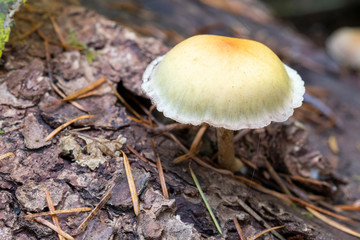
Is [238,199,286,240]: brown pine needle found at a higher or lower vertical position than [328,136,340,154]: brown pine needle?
higher

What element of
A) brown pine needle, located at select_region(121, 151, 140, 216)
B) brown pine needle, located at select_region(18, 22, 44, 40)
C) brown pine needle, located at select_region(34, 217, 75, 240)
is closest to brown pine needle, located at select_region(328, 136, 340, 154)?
brown pine needle, located at select_region(121, 151, 140, 216)

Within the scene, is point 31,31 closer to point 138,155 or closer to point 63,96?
point 63,96

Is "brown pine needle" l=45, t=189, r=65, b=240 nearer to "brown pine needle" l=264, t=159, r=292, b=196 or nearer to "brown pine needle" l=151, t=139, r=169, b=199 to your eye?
"brown pine needle" l=151, t=139, r=169, b=199

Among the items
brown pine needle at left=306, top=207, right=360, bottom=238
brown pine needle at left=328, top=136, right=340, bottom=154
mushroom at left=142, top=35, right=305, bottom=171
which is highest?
mushroom at left=142, top=35, right=305, bottom=171

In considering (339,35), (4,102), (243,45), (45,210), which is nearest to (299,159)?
(243,45)

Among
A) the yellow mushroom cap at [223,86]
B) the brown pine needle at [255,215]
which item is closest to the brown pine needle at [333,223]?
the brown pine needle at [255,215]

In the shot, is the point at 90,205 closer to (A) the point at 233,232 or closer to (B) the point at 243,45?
(A) the point at 233,232

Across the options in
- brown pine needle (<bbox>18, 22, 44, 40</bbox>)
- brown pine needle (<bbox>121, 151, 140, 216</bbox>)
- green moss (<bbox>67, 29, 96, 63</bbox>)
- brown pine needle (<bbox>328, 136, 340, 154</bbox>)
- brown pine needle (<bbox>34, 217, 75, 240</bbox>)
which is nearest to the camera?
brown pine needle (<bbox>34, 217, 75, 240</bbox>)

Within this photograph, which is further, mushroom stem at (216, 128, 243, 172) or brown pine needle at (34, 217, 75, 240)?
mushroom stem at (216, 128, 243, 172)

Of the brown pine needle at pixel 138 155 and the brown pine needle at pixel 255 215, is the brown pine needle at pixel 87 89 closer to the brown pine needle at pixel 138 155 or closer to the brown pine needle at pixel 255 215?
the brown pine needle at pixel 138 155
